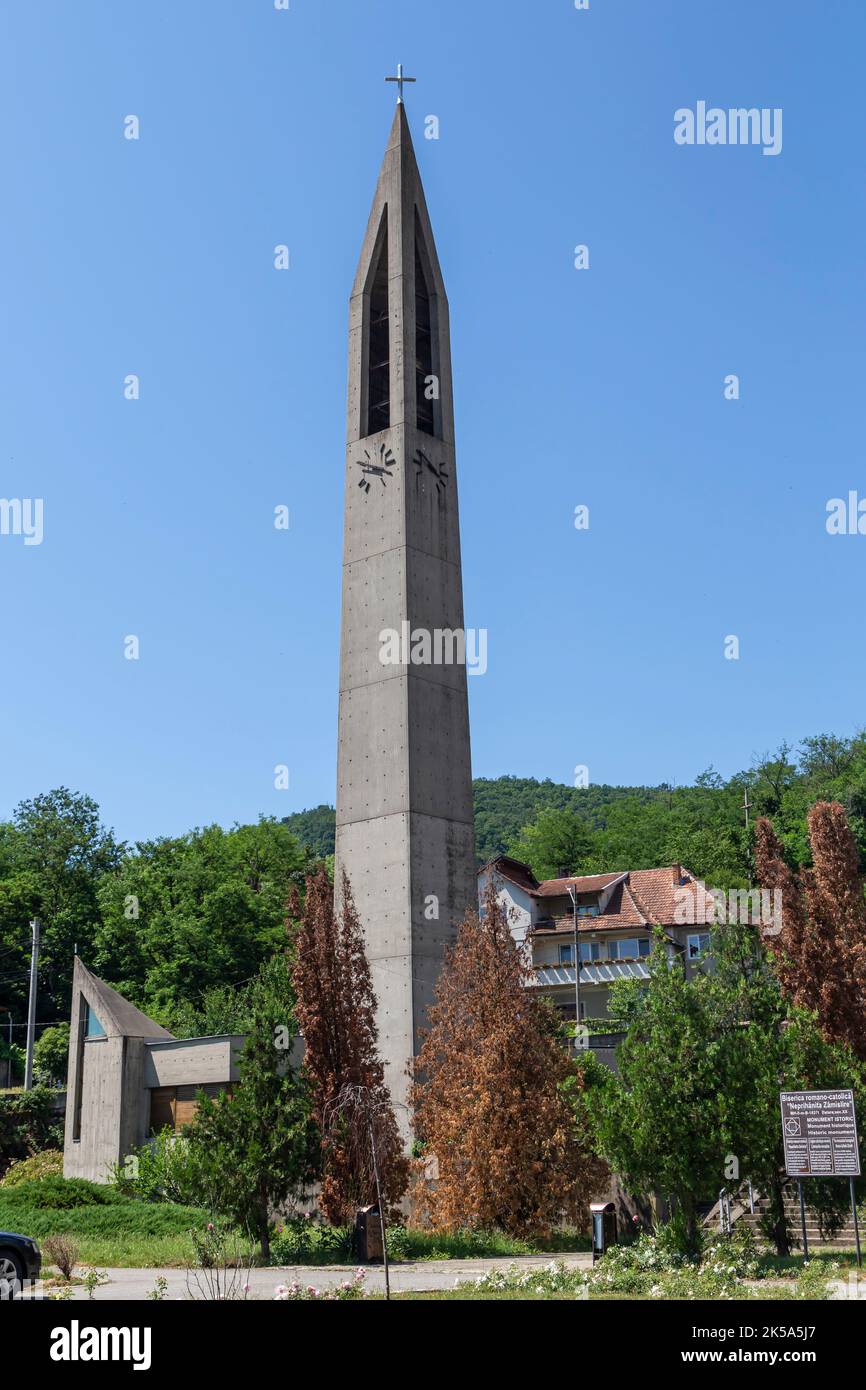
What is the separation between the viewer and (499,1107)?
2383cm

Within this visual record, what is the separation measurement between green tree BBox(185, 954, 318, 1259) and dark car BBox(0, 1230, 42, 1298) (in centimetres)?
658

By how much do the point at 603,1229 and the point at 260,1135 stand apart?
6.54m

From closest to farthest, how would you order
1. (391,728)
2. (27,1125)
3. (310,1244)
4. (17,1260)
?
(17,1260) → (310,1244) → (391,728) → (27,1125)

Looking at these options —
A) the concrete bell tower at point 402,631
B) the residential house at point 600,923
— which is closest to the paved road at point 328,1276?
the concrete bell tower at point 402,631

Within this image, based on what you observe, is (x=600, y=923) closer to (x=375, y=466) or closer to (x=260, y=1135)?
(x=375, y=466)

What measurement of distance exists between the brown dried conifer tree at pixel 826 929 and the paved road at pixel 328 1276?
34.0 feet

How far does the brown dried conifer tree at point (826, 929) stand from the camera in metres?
29.6

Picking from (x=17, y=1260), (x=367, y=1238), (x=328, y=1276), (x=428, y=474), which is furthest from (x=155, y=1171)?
(x=428, y=474)

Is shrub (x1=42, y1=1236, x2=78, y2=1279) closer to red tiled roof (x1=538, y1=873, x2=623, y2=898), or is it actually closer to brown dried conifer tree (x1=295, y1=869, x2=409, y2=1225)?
brown dried conifer tree (x1=295, y1=869, x2=409, y2=1225)

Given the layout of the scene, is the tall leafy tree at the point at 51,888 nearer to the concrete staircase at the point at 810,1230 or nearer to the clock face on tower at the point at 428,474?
the clock face on tower at the point at 428,474

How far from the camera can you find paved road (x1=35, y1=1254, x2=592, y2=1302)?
16.4 metres

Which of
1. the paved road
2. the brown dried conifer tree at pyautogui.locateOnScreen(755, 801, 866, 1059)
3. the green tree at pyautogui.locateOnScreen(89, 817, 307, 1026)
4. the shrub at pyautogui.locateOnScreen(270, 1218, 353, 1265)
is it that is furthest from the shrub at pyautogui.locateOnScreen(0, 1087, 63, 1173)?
the brown dried conifer tree at pyautogui.locateOnScreen(755, 801, 866, 1059)

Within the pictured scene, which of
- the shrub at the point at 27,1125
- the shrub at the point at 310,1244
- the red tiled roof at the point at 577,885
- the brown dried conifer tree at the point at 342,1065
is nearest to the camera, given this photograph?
the shrub at the point at 310,1244
